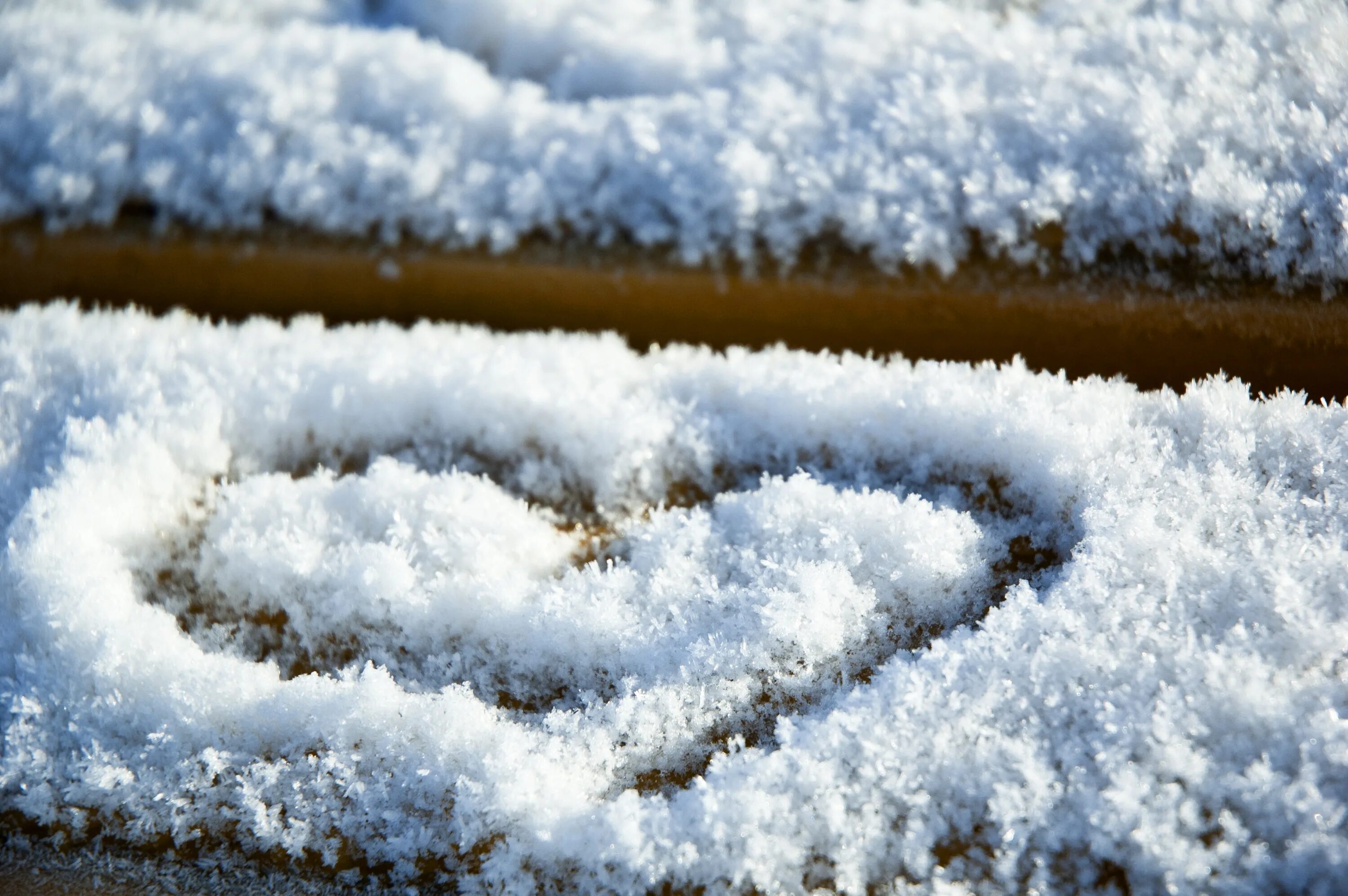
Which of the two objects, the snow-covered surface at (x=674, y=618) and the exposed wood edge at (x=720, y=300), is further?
the exposed wood edge at (x=720, y=300)

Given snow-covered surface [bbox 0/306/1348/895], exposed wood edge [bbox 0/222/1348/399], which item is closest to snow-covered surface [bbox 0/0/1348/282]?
exposed wood edge [bbox 0/222/1348/399]

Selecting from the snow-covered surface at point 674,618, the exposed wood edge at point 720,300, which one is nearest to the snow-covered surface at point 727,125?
the exposed wood edge at point 720,300

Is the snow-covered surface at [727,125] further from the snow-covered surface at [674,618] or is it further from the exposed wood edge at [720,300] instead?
the snow-covered surface at [674,618]

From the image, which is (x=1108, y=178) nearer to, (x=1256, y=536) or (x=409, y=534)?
(x=1256, y=536)

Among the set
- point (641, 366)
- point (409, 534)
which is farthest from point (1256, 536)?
point (409, 534)

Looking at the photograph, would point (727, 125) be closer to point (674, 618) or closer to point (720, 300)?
point (720, 300)
